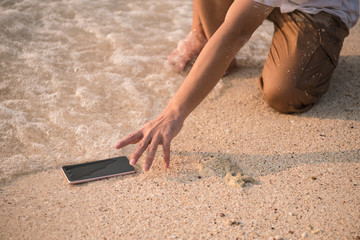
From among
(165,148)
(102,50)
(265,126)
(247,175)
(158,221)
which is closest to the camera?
(158,221)

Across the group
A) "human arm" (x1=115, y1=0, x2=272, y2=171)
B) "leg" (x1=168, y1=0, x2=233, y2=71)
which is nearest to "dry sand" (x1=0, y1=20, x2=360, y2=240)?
"human arm" (x1=115, y1=0, x2=272, y2=171)

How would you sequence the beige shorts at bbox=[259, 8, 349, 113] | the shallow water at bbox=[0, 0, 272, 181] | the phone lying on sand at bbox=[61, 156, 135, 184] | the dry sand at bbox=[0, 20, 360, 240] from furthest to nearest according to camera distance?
the beige shorts at bbox=[259, 8, 349, 113] → the shallow water at bbox=[0, 0, 272, 181] → the phone lying on sand at bbox=[61, 156, 135, 184] → the dry sand at bbox=[0, 20, 360, 240]

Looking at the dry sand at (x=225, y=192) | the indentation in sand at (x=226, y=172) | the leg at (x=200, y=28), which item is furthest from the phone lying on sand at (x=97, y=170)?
the leg at (x=200, y=28)

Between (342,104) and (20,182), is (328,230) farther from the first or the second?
(20,182)

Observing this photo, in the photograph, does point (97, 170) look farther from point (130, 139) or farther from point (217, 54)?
point (217, 54)

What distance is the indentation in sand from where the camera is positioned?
6.33ft

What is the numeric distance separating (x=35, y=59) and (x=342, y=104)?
2.30m

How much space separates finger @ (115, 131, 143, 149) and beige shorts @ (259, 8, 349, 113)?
99cm

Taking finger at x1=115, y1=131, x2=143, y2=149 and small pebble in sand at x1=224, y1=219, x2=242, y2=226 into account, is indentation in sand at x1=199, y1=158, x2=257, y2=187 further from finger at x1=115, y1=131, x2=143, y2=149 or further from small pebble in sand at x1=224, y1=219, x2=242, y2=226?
finger at x1=115, y1=131, x2=143, y2=149

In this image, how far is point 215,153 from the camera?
216 centimetres

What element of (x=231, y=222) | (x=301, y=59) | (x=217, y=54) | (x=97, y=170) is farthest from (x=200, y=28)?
(x=231, y=222)

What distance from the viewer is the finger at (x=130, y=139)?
1868 mm

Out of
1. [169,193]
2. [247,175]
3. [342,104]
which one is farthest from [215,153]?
[342,104]

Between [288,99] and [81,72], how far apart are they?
154 cm
